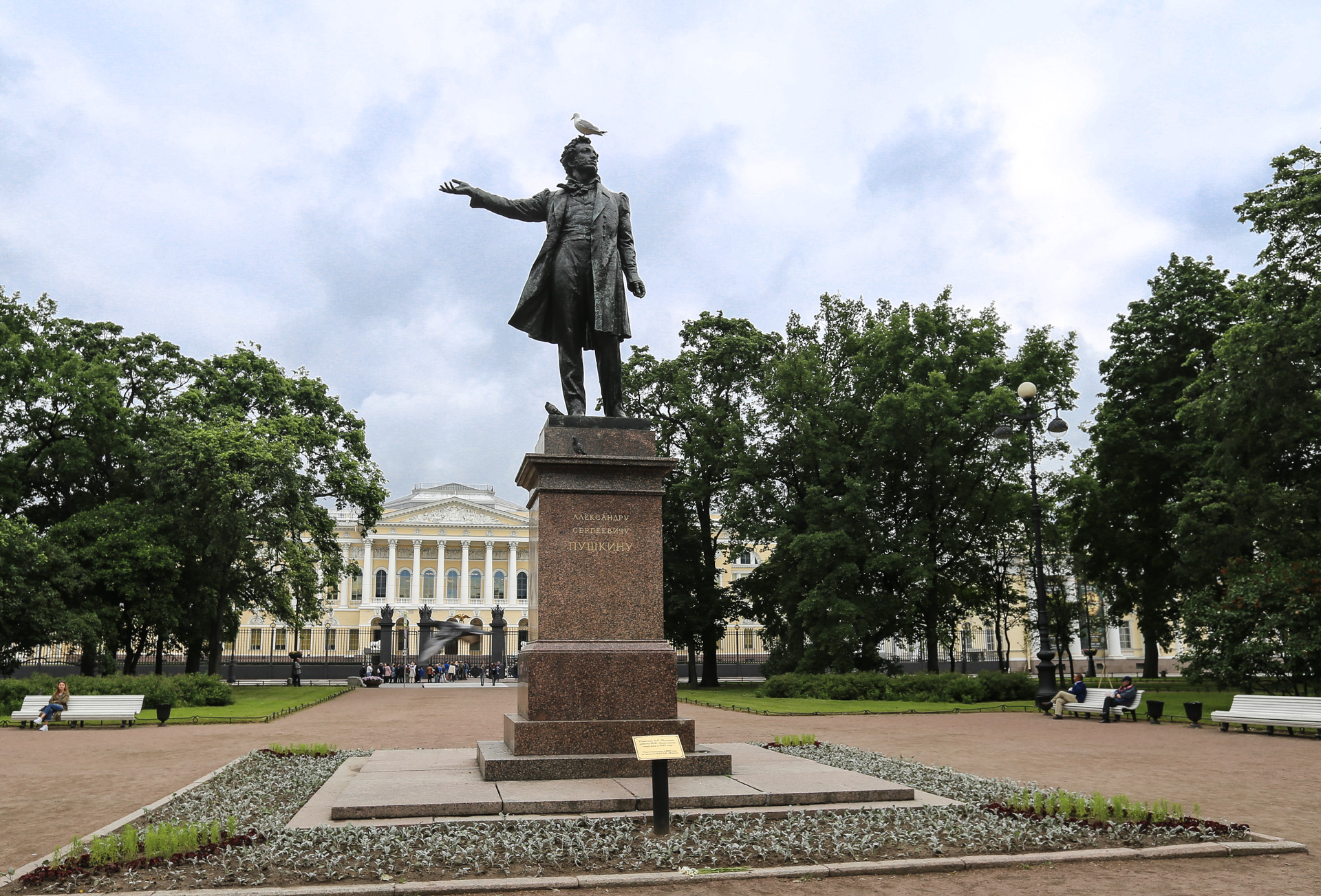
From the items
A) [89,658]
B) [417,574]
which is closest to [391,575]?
[417,574]

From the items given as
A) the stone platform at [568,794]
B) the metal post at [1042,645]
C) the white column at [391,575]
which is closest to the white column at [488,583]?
the white column at [391,575]

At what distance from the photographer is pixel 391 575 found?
90.6m

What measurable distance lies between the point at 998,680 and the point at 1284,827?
2000 centimetres

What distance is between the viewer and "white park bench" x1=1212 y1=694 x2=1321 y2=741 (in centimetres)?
1619

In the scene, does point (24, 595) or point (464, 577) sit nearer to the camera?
point (24, 595)

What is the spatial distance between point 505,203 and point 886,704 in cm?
1859

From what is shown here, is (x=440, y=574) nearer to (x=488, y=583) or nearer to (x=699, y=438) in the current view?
(x=488, y=583)

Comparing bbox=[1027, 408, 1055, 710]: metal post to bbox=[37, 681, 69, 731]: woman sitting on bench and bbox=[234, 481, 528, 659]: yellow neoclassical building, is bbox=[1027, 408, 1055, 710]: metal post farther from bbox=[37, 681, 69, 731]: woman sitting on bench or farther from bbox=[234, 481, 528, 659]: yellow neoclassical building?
bbox=[234, 481, 528, 659]: yellow neoclassical building

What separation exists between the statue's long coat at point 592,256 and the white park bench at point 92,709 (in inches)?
634

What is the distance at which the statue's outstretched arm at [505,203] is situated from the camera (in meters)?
10.6

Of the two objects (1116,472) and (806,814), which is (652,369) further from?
(806,814)

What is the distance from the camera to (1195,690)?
3050 centimetres

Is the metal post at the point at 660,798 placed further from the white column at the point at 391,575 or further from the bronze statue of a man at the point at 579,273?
the white column at the point at 391,575

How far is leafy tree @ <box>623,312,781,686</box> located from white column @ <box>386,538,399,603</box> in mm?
56532
